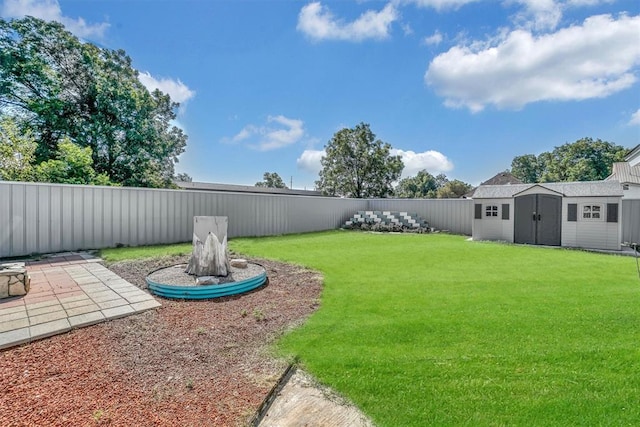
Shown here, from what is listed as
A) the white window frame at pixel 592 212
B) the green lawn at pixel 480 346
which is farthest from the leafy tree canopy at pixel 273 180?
the green lawn at pixel 480 346

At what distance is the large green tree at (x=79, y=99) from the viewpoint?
35.8 feet

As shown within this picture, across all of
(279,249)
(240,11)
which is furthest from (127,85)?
(279,249)

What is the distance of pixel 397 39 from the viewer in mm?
9359

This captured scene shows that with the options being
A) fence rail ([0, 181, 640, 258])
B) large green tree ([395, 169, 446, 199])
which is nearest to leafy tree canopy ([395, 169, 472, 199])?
large green tree ([395, 169, 446, 199])

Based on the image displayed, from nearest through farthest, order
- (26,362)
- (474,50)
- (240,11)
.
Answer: (26,362)
(240,11)
(474,50)

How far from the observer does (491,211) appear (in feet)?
33.7

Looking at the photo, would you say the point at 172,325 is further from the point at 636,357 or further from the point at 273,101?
the point at 273,101

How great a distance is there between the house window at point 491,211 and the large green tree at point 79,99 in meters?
14.4

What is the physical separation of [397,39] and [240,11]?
481 cm

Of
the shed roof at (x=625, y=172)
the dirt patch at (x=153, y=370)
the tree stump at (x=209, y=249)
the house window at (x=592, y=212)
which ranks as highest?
the shed roof at (x=625, y=172)

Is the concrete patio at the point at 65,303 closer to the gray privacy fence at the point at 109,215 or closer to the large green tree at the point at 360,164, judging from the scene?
the gray privacy fence at the point at 109,215

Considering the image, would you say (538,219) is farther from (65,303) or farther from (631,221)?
(65,303)

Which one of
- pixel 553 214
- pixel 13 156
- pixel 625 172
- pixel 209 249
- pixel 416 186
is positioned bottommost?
pixel 209 249

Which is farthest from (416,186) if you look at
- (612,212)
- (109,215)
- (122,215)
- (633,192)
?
(109,215)
